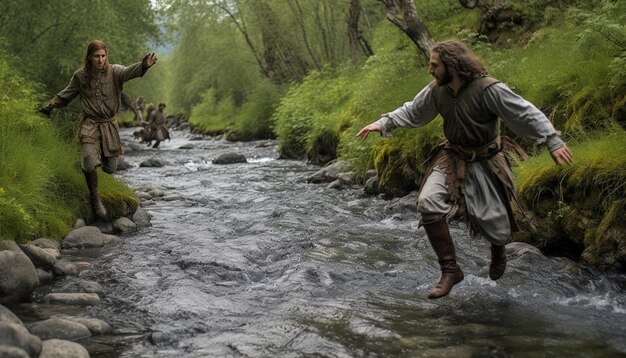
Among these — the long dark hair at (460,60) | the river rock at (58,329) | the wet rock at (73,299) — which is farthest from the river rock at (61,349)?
the long dark hair at (460,60)

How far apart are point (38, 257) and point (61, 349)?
2.41 m

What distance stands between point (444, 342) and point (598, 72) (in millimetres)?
4892

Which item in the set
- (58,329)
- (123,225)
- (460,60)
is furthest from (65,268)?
(460,60)

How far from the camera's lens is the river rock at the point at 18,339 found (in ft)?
11.7

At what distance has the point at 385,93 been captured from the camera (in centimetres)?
1245

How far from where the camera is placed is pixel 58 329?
4.14 metres

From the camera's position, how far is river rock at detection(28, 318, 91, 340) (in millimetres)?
4090

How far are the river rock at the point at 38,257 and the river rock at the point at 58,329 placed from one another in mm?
1775

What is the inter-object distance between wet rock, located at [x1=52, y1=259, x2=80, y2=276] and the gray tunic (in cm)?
316

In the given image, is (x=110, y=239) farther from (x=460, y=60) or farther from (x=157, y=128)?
(x=157, y=128)

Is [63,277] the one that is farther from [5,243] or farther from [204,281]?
[204,281]

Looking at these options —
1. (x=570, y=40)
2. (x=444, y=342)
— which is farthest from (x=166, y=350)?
(x=570, y=40)

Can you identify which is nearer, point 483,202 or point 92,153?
point 483,202

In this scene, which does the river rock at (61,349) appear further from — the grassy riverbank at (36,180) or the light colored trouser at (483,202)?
the light colored trouser at (483,202)
